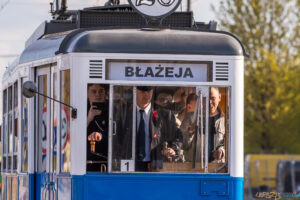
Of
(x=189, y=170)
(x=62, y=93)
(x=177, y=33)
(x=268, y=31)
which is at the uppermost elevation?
(x=268, y=31)

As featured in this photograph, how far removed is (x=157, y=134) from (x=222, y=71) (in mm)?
851

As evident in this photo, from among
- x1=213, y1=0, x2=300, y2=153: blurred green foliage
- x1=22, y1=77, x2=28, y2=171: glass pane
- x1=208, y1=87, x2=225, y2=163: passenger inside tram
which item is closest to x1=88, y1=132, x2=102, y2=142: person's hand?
x1=208, y1=87, x2=225, y2=163: passenger inside tram

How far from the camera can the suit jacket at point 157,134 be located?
332 inches

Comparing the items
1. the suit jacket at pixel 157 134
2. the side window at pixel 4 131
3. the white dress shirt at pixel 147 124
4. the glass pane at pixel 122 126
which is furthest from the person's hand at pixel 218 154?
the side window at pixel 4 131

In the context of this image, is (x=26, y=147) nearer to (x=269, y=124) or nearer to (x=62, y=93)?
(x=62, y=93)

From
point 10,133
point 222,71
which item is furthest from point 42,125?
point 10,133

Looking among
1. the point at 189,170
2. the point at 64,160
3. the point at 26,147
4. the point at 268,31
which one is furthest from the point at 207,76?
the point at 268,31

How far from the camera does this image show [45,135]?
30.9ft

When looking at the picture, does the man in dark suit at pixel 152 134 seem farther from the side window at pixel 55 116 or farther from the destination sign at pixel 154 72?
the side window at pixel 55 116

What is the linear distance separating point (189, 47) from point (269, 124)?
24089mm

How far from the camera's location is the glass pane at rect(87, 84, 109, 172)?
840 centimetres

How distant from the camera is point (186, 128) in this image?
8.53 m

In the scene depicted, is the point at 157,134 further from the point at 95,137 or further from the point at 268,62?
the point at 268,62

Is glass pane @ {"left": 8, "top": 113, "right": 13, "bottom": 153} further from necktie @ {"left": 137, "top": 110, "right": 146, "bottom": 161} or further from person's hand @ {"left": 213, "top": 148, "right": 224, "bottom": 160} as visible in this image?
person's hand @ {"left": 213, "top": 148, "right": 224, "bottom": 160}
